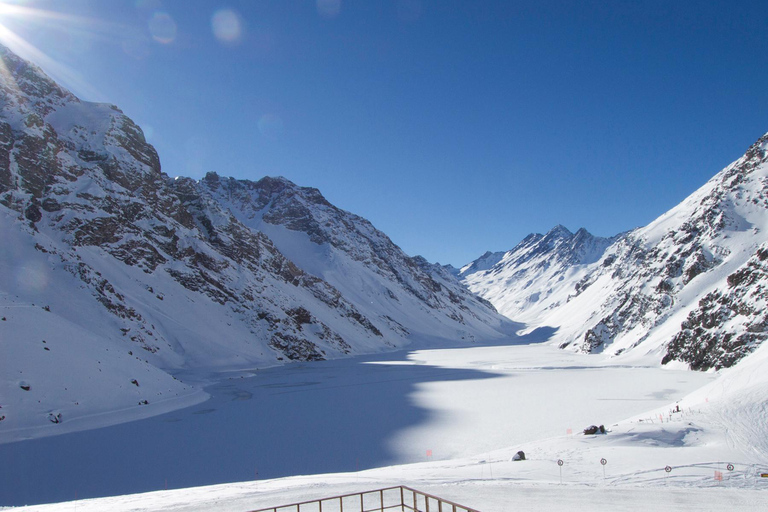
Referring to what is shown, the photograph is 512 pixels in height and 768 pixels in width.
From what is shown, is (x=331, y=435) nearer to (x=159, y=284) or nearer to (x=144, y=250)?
(x=159, y=284)

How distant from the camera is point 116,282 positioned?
72.9m

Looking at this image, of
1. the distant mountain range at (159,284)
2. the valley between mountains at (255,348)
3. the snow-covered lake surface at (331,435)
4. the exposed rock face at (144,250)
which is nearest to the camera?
the snow-covered lake surface at (331,435)

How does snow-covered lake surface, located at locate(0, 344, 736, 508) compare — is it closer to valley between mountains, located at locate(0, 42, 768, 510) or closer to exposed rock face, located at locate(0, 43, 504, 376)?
valley between mountains, located at locate(0, 42, 768, 510)

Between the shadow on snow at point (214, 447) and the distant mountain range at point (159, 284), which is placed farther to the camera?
the distant mountain range at point (159, 284)

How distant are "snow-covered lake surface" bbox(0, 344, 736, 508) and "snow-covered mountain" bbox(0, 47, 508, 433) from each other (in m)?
7.47

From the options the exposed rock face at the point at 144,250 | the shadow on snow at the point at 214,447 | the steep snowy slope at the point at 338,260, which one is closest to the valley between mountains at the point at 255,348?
the shadow on snow at the point at 214,447

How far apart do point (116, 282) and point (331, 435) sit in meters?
61.1

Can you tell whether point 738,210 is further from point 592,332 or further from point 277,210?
point 277,210

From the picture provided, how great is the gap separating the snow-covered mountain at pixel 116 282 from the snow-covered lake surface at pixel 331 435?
7.47 meters

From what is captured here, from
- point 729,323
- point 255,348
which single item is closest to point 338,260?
point 255,348

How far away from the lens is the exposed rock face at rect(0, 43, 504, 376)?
6781 centimetres

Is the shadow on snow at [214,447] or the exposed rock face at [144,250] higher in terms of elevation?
the exposed rock face at [144,250]

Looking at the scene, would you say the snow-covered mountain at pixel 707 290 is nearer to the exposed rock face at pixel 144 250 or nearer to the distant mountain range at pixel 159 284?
the distant mountain range at pixel 159 284

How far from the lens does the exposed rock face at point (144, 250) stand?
67812 mm
